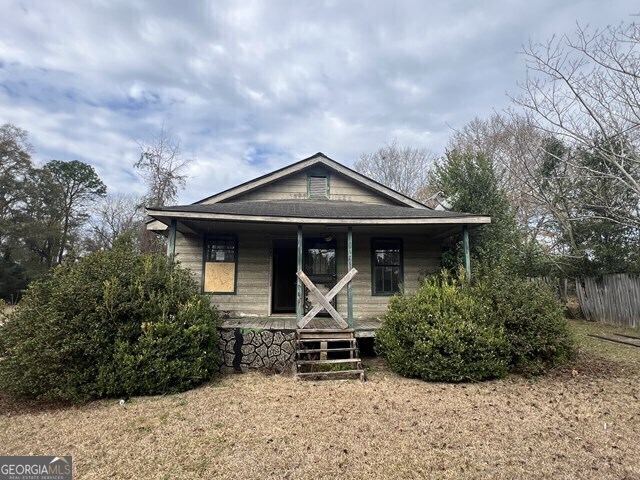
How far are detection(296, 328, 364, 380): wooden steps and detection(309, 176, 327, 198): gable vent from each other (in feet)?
14.6

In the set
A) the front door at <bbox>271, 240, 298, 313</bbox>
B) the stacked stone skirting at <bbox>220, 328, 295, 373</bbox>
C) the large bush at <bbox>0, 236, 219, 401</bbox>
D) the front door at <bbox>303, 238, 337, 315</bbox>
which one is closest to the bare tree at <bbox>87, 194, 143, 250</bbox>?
the front door at <bbox>271, 240, 298, 313</bbox>

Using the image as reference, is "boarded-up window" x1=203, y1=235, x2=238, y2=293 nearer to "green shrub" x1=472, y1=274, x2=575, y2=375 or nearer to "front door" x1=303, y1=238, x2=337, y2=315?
"front door" x1=303, y1=238, x2=337, y2=315

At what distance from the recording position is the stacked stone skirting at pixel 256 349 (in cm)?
613

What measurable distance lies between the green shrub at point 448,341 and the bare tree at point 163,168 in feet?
65.0

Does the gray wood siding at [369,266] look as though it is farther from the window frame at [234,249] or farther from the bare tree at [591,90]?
the bare tree at [591,90]

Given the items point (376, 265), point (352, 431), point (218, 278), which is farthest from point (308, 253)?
point (352, 431)

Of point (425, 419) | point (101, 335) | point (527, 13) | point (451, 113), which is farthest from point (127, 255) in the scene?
point (451, 113)

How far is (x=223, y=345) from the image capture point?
6.15 metres

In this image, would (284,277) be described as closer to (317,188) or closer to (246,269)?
(246,269)

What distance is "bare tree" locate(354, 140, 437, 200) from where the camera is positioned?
76.3 feet

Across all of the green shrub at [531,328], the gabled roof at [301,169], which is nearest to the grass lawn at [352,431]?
the green shrub at [531,328]

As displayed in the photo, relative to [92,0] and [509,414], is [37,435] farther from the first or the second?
[92,0]

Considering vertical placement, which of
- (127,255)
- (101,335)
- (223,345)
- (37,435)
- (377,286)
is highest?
(127,255)

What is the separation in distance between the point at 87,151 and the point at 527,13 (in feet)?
83.2
